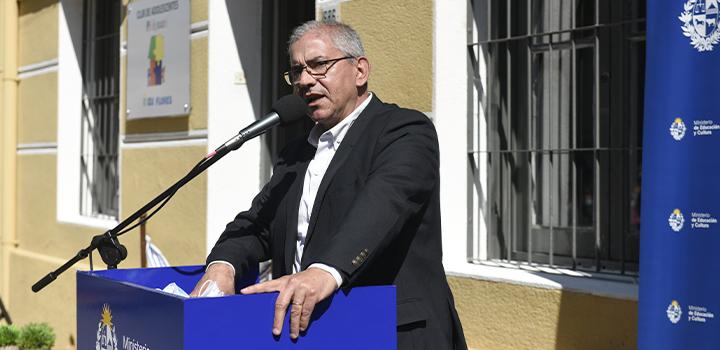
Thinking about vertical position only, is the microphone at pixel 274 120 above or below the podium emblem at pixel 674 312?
above

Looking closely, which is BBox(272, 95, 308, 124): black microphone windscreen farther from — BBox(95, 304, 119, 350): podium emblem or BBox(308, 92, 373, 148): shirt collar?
BBox(95, 304, 119, 350): podium emblem

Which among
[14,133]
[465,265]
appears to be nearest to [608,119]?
[465,265]

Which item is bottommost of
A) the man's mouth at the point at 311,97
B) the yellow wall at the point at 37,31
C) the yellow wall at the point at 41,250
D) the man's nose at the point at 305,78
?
the yellow wall at the point at 41,250

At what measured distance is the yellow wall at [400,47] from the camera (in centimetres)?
482

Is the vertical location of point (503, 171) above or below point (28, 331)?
above

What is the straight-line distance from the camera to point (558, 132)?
4492 mm

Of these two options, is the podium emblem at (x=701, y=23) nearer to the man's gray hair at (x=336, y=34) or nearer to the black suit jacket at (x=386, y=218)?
the black suit jacket at (x=386, y=218)

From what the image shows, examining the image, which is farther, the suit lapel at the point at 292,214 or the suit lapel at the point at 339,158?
the suit lapel at the point at 292,214

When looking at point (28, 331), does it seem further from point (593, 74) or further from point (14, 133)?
point (593, 74)

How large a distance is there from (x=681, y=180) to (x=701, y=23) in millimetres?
495

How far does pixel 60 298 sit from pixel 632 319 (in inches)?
225

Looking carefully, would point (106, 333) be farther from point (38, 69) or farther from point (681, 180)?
point (38, 69)

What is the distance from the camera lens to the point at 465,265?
4.77 metres

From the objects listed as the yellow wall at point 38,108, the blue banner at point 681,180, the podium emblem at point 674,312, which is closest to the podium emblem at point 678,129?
the blue banner at point 681,180
